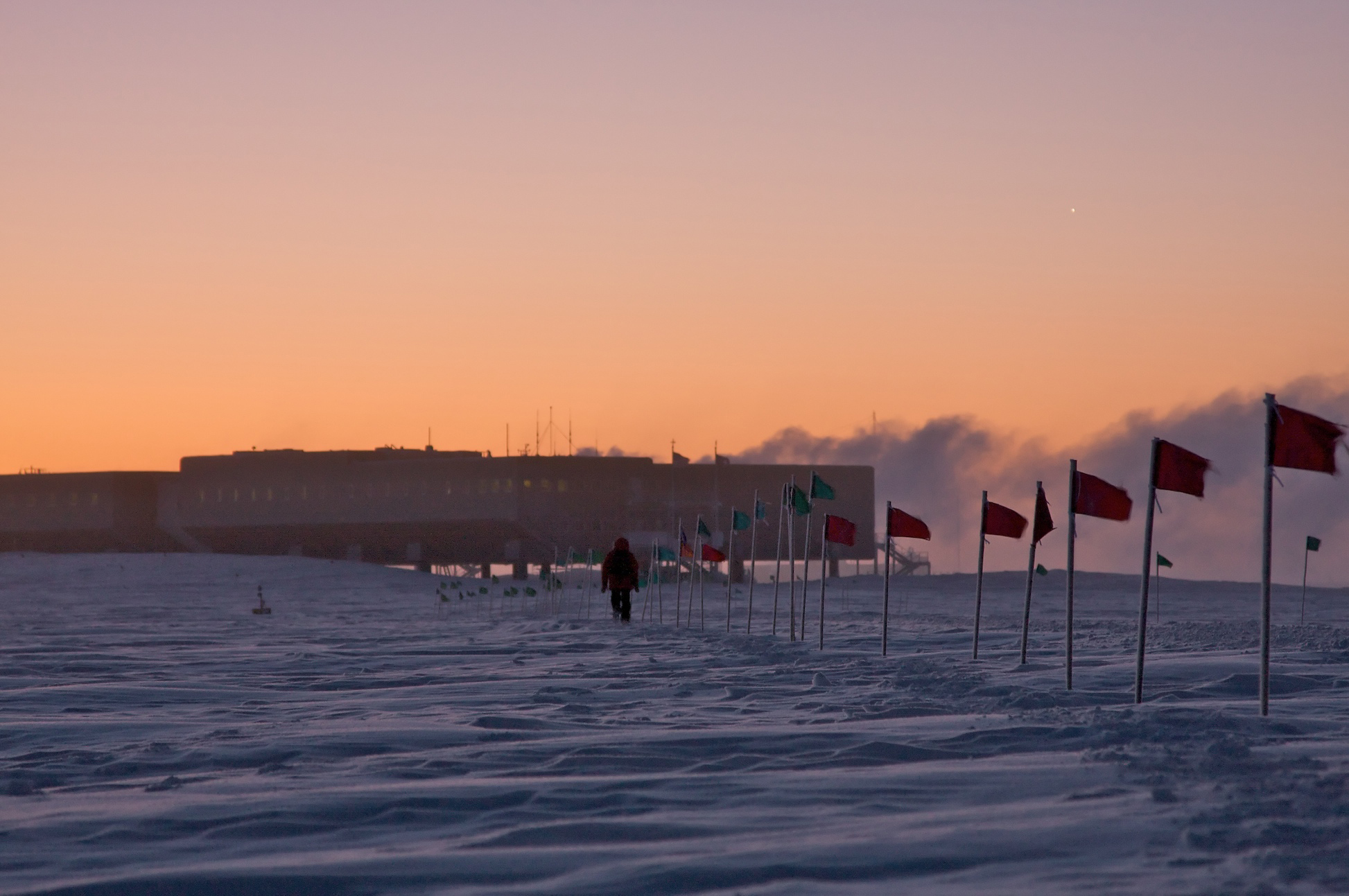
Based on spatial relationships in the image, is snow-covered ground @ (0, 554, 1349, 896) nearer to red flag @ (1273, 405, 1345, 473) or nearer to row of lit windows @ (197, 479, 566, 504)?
red flag @ (1273, 405, 1345, 473)

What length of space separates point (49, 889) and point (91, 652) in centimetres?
1425

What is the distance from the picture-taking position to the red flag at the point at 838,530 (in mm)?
20547

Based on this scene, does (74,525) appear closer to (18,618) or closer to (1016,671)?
(18,618)

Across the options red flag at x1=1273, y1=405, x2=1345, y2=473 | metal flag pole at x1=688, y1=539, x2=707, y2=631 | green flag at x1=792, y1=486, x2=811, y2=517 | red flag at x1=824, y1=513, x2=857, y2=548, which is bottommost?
metal flag pole at x1=688, y1=539, x2=707, y2=631

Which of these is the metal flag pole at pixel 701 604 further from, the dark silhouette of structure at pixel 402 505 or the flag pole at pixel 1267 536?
the dark silhouette of structure at pixel 402 505

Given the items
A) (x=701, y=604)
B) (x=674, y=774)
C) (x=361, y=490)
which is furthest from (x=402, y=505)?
(x=674, y=774)

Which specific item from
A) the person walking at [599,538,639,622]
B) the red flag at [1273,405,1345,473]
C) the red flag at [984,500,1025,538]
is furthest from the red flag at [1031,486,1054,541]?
the person walking at [599,538,639,622]

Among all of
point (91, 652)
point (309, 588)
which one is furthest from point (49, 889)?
point (309, 588)

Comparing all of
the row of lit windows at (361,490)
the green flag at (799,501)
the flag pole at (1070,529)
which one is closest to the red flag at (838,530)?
the green flag at (799,501)

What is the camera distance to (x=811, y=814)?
232 inches

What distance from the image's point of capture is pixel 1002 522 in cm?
1581

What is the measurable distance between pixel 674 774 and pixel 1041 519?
8.10 metres

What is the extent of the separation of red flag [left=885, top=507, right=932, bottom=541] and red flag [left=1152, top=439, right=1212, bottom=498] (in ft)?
24.8

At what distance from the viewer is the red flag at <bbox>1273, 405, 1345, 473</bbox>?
359 inches
